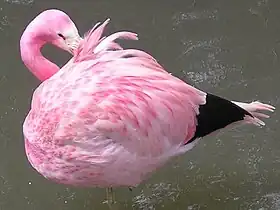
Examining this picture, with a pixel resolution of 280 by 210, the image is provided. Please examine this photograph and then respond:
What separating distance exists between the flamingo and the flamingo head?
121 mm

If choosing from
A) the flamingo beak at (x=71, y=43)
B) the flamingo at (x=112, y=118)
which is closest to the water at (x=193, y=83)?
the flamingo at (x=112, y=118)

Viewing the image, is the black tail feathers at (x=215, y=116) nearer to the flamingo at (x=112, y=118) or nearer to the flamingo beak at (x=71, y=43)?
the flamingo at (x=112, y=118)

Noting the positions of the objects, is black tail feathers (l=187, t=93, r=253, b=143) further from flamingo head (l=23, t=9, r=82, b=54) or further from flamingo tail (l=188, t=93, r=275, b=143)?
flamingo head (l=23, t=9, r=82, b=54)

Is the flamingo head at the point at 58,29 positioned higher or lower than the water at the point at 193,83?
higher

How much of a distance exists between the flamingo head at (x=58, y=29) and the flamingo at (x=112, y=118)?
0.40 ft

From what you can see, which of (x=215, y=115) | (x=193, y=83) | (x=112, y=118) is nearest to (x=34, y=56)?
(x=112, y=118)

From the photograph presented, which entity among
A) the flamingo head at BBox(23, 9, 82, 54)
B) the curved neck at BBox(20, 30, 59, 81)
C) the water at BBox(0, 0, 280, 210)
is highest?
the flamingo head at BBox(23, 9, 82, 54)

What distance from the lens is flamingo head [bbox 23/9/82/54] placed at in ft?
11.1

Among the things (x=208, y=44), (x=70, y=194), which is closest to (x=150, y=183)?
(x=70, y=194)

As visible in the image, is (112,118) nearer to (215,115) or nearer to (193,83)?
(215,115)

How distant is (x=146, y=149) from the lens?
3.11m

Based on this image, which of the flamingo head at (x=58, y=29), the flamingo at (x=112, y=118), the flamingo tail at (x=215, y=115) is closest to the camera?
the flamingo at (x=112, y=118)

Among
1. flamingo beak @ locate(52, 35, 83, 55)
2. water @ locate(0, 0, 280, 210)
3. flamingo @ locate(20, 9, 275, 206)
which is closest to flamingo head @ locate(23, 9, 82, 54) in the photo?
flamingo beak @ locate(52, 35, 83, 55)

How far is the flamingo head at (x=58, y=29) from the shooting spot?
3369 millimetres
